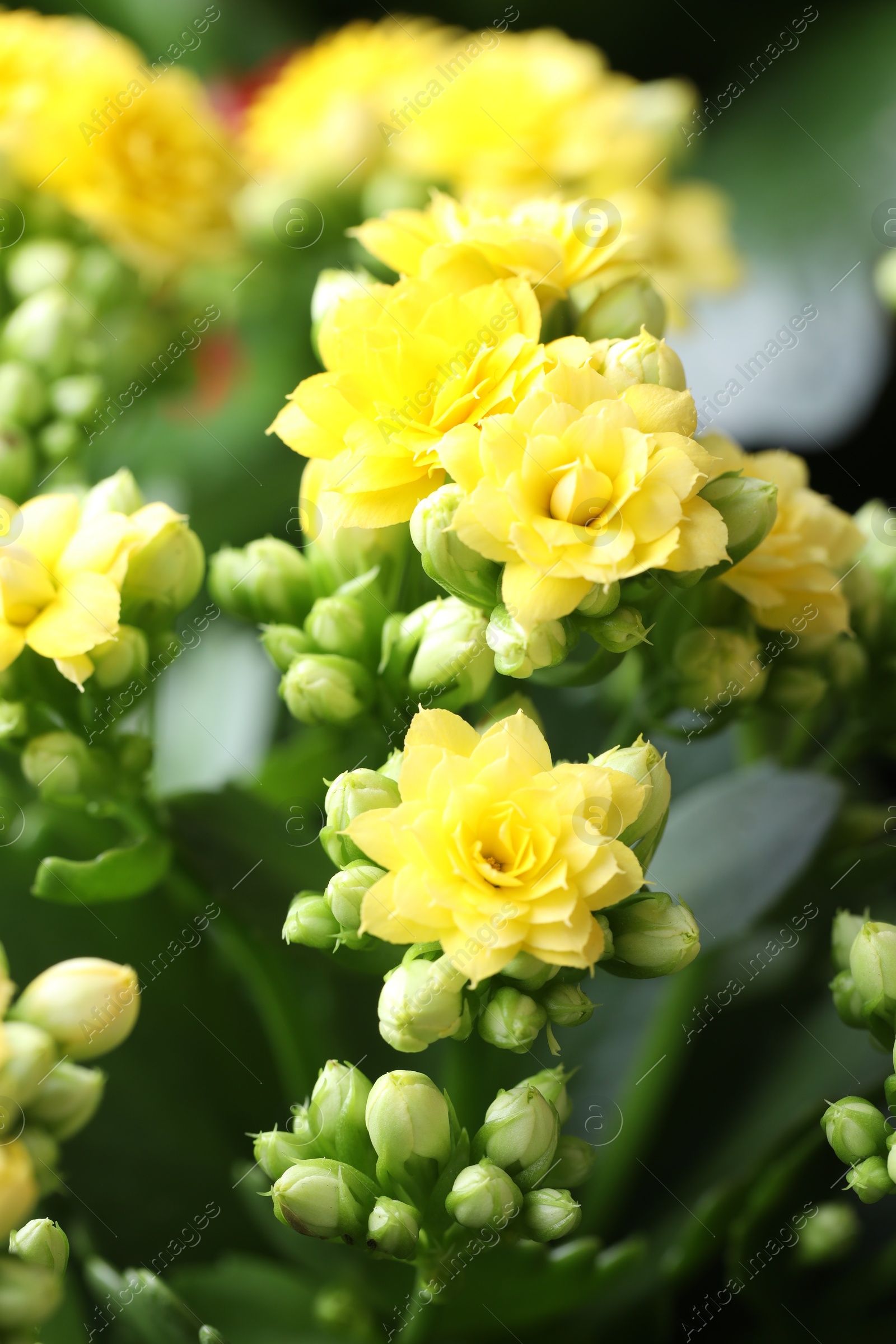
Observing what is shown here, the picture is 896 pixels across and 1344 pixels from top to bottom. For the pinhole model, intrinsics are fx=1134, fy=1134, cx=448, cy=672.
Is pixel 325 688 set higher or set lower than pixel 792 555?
lower

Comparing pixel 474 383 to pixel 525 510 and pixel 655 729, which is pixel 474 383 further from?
pixel 655 729

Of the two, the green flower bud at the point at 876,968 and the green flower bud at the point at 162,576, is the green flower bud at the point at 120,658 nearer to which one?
the green flower bud at the point at 162,576

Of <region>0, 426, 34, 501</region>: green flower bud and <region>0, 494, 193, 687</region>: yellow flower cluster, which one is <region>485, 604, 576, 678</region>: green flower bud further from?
<region>0, 426, 34, 501</region>: green flower bud

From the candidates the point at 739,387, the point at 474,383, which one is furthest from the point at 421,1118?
the point at 739,387

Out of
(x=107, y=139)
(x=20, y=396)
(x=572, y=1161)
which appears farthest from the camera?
(x=107, y=139)

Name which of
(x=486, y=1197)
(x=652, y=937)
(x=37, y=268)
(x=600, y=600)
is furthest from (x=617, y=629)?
(x=37, y=268)

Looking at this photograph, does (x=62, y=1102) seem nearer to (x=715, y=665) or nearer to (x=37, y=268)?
(x=715, y=665)
